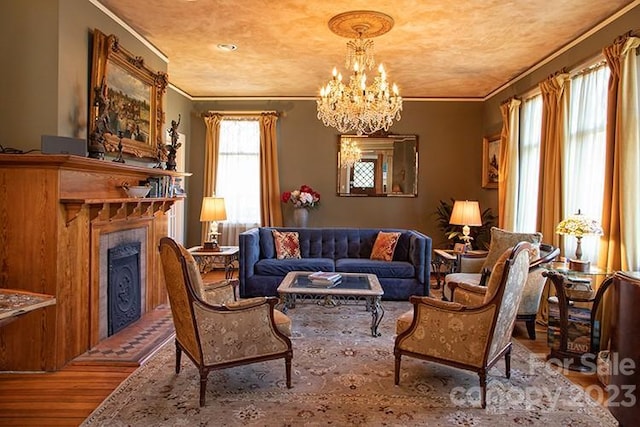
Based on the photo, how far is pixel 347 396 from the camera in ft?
9.02

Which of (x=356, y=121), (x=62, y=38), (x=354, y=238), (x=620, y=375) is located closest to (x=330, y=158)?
(x=354, y=238)

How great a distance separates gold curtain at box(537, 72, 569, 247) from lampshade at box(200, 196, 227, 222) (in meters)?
3.98

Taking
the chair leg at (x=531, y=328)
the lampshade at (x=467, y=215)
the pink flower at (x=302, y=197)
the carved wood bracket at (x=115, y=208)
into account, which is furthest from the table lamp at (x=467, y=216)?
the carved wood bracket at (x=115, y=208)

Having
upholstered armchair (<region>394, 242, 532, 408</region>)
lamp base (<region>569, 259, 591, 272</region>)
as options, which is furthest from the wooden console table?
lamp base (<region>569, 259, 591, 272</region>)

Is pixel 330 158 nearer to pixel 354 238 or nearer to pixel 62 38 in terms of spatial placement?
pixel 354 238

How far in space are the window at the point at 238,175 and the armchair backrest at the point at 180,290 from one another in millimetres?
4386

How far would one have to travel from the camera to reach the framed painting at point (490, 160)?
21.1ft

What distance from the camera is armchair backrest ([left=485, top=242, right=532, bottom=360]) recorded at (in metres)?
2.58

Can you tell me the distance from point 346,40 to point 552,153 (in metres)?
2.53

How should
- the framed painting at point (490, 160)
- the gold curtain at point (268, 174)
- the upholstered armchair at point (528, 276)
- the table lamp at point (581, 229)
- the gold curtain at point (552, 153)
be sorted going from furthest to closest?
the gold curtain at point (268, 174) < the framed painting at point (490, 160) < the gold curtain at point (552, 153) < the upholstered armchair at point (528, 276) < the table lamp at point (581, 229)

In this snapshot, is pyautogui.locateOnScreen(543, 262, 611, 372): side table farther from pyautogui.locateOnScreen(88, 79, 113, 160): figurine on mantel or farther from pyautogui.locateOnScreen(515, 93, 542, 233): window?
pyautogui.locateOnScreen(88, 79, 113, 160): figurine on mantel

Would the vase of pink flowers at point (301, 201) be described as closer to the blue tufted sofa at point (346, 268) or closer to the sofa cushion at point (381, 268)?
the blue tufted sofa at point (346, 268)

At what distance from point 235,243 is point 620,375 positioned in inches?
229

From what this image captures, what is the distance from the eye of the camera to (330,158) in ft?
23.4
